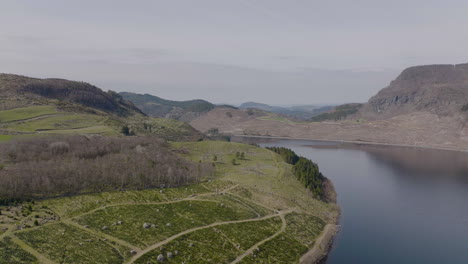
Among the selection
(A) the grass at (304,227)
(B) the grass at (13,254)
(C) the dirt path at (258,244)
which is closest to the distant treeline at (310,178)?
(A) the grass at (304,227)

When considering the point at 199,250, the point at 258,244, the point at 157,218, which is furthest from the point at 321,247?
the point at 157,218

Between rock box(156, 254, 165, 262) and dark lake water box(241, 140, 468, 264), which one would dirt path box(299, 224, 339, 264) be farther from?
rock box(156, 254, 165, 262)

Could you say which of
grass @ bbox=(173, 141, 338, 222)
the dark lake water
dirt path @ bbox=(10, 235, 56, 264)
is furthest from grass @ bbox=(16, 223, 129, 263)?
grass @ bbox=(173, 141, 338, 222)

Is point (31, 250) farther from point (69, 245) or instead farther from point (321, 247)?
point (321, 247)

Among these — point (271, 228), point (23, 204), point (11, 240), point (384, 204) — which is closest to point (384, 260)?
point (271, 228)

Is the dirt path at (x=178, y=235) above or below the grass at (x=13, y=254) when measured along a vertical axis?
below

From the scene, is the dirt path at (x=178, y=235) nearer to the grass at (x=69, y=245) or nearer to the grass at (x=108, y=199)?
the grass at (x=69, y=245)

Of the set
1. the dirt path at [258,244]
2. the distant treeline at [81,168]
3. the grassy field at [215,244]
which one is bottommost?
the dirt path at [258,244]
